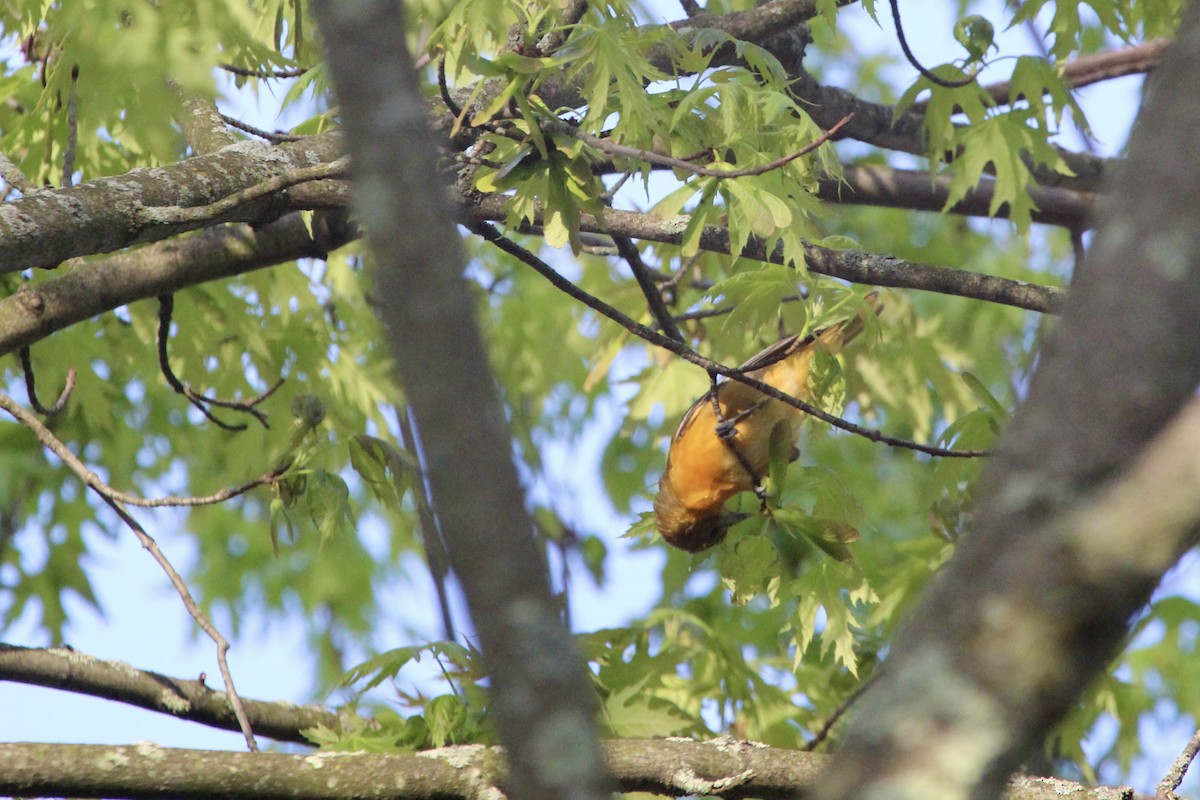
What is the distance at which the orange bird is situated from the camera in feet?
12.2

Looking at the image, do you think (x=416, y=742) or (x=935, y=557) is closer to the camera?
→ (x=416, y=742)

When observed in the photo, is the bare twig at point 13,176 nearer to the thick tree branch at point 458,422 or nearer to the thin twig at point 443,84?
the thin twig at point 443,84

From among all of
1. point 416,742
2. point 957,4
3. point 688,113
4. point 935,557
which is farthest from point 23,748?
point 957,4

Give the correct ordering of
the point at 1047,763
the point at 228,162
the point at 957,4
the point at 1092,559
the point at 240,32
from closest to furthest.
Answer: the point at 1092,559 → the point at 228,162 → the point at 240,32 → the point at 1047,763 → the point at 957,4

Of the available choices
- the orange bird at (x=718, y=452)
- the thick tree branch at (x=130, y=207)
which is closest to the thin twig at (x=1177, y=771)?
the orange bird at (x=718, y=452)

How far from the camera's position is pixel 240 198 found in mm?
2340

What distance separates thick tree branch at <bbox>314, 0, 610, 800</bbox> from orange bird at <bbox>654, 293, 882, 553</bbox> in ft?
8.37

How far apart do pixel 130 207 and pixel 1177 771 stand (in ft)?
8.19

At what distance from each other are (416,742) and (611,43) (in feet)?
5.99

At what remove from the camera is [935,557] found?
4.04 metres

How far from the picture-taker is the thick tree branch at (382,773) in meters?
2.32

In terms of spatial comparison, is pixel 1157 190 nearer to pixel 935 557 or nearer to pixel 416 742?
pixel 416 742

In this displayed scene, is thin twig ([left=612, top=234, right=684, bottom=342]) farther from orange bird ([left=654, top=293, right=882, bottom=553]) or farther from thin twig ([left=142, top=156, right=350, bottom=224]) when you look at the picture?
thin twig ([left=142, top=156, right=350, bottom=224])

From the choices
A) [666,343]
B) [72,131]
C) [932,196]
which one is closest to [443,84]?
[666,343]
